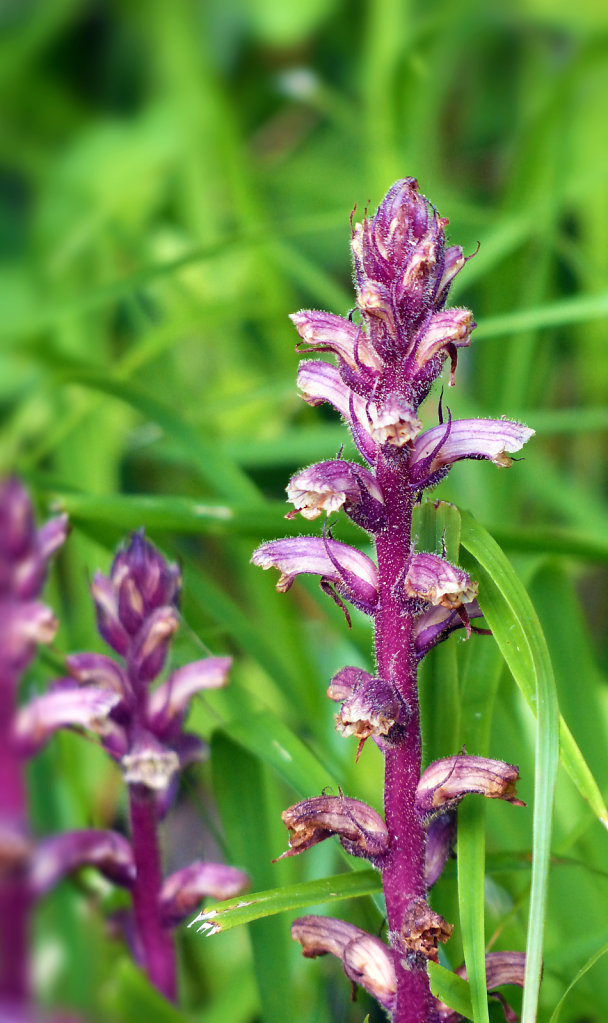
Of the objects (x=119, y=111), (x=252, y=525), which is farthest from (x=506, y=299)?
(x=119, y=111)

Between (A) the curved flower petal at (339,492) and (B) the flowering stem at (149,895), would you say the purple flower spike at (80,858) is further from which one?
(A) the curved flower petal at (339,492)

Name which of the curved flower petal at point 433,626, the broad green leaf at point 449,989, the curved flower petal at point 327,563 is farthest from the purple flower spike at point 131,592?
the broad green leaf at point 449,989

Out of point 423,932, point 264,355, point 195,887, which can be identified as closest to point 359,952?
point 423,932

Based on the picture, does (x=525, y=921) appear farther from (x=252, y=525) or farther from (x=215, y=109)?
(x=215, y=109)

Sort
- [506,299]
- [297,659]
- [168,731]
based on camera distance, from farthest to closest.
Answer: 1. [506,299]
2. [297,659]
3. [168,731]

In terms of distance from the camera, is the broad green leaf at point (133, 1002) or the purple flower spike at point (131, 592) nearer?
the broad green leaf at point (133, 1002)
